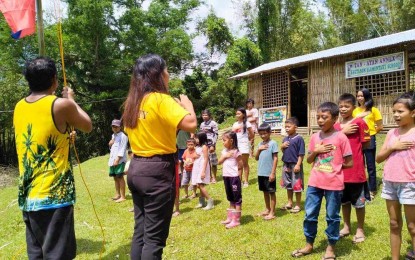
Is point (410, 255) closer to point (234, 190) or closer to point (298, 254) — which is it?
point (298, 254)

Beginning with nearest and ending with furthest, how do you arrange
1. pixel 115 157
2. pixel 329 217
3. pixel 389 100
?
pixel 329 217 → pixel 115 157 → pixel 389 100

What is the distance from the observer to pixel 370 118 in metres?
5.86

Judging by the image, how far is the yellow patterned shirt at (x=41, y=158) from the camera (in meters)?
2.73

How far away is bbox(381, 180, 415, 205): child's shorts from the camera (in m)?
3.23

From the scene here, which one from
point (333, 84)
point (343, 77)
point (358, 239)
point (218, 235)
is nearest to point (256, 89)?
point (333, 84)

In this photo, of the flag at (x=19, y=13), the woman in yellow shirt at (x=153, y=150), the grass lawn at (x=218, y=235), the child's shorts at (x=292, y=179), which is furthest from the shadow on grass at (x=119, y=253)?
the flag at (x=19, y=13)

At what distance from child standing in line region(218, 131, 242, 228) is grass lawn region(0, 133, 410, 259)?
159 mm

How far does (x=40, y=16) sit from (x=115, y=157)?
3.59 meters

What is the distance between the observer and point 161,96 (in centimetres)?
286

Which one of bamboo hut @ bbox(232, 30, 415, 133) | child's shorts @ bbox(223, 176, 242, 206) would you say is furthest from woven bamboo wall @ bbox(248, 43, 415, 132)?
child's shorts @ bbox(223, 176, 242, 206)

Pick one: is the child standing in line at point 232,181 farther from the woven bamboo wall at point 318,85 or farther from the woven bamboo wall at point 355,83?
the woven bamboo wall at point 318,85

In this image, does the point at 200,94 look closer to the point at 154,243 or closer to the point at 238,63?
the point at 238,63

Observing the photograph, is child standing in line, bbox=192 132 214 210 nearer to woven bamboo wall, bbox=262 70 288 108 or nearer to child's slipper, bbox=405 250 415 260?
child's slipper, bbox=405 250 415 260

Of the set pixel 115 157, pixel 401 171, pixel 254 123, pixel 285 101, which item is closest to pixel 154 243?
pixel 401 171
